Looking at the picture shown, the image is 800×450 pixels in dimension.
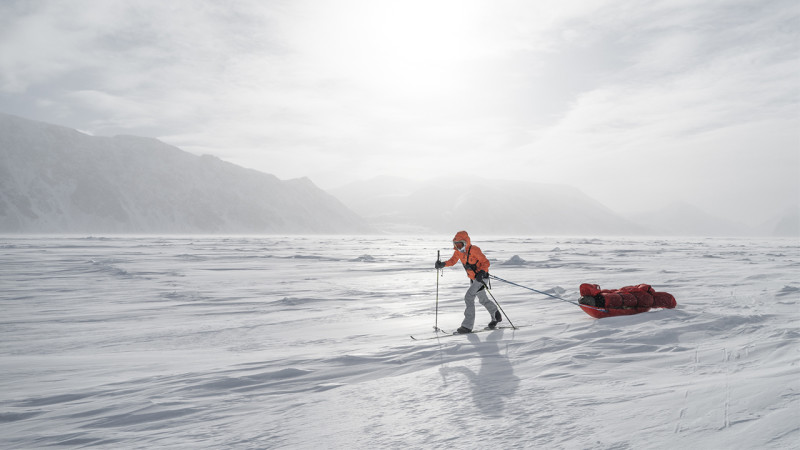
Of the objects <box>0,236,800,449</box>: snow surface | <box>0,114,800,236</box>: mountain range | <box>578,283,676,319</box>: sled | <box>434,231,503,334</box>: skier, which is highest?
<box>0,114,800,236</box>: mountain range

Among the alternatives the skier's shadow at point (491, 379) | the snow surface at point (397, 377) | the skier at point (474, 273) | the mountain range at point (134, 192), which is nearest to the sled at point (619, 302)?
the snow surface at point (397, 377)

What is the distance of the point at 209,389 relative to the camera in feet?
13.9

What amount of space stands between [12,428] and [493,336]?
5236mm

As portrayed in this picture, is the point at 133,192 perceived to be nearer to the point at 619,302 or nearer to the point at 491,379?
the point at 619,302

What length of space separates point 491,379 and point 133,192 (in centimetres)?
14481

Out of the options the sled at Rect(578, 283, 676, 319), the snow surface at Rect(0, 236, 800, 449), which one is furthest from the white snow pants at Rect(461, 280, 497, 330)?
the sled at Rect(578, 283, 676, 319)

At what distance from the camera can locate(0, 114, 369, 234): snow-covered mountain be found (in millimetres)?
111812

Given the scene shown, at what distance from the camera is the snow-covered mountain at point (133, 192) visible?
367 ft

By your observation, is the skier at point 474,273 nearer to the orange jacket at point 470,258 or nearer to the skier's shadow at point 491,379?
the orange jacket at point 470,258

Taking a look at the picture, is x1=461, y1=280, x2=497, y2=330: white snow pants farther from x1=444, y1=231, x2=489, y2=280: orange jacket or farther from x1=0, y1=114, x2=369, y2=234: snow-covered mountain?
A: x1=0, y1=114, x2=369, y2=234: snow-covered mountain

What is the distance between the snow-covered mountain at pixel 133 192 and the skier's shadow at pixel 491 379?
12979cm

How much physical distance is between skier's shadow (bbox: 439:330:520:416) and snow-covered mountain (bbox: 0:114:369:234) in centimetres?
12979

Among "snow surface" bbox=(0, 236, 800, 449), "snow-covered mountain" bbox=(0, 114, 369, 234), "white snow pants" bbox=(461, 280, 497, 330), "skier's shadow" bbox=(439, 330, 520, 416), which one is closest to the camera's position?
"snow surface" bbox=(0, 236, 800, 449)

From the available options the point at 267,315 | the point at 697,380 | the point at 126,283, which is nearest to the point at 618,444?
the point at 697,380
